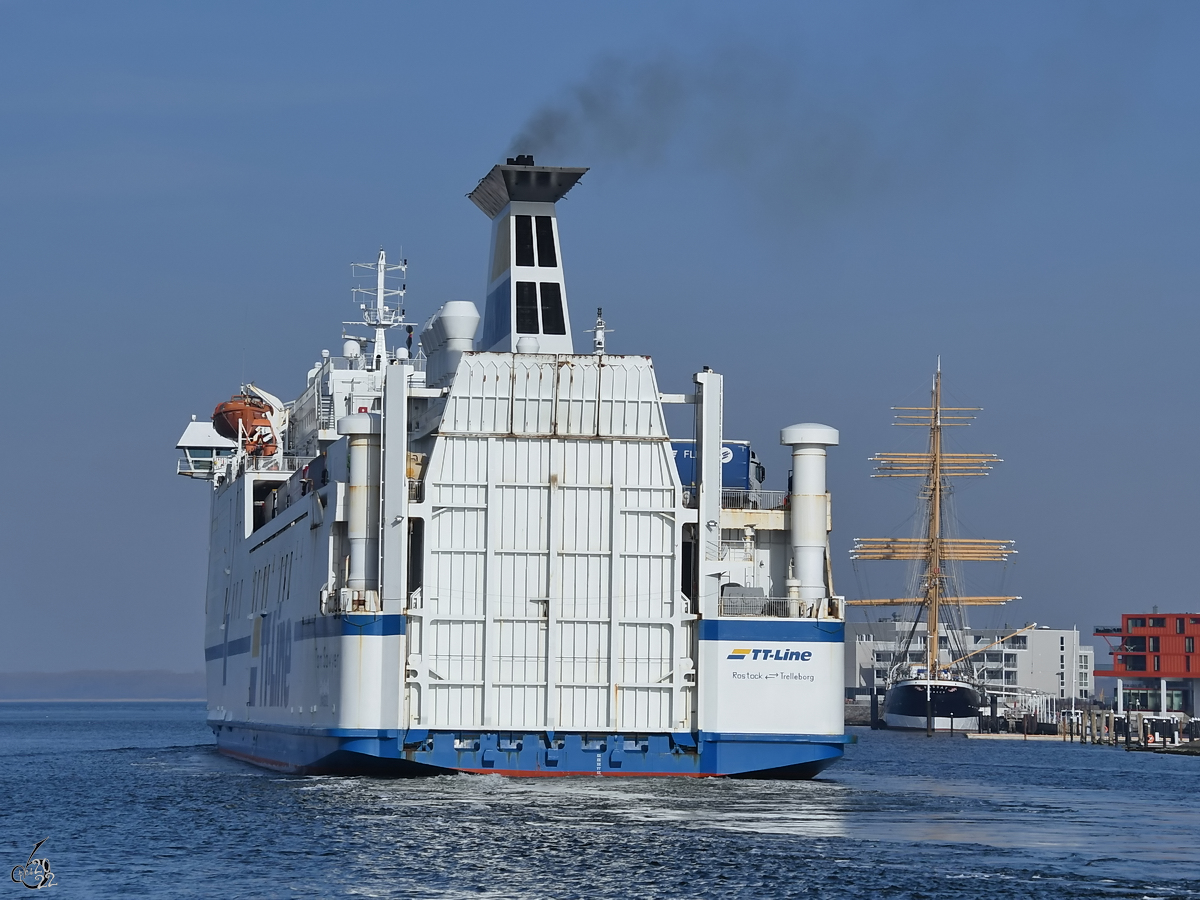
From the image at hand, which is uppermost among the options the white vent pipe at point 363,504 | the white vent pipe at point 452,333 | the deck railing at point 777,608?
the white vent pipe at point 452,333

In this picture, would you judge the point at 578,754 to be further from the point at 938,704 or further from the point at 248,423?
the point at 938,704

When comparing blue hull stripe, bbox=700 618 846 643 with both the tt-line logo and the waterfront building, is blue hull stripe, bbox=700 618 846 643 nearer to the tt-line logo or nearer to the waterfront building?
the tt-line logo

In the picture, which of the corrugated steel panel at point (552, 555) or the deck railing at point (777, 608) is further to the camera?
the deck railing at point (777, 608)

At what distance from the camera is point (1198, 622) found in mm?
126875

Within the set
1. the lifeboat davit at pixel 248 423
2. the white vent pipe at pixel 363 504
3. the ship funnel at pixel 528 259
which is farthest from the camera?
the lifeboat davit at pixel 248 423

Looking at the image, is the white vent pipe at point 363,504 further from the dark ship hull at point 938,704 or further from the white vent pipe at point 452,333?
the dark ship hull at point 938,704

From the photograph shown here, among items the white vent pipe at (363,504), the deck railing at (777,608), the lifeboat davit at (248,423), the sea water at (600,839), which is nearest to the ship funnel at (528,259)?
the white vent pipe at (363,504)

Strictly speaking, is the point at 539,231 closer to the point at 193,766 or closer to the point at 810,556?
the point at 810,556

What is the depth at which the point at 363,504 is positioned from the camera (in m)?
35.0

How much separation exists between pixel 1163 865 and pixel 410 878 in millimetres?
11148

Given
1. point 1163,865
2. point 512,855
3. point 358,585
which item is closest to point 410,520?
point 358,585

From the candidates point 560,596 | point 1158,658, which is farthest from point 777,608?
point 1158,658

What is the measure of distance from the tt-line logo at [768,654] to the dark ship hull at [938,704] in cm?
7428

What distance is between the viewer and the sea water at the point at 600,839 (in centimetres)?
2391
